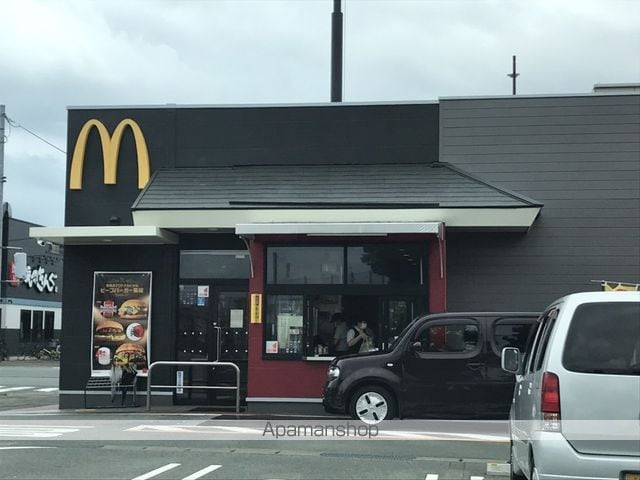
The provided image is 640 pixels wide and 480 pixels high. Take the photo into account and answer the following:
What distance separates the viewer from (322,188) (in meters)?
17.5

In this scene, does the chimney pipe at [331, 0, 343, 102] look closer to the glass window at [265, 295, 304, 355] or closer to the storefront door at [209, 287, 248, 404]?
the storefront door at [209, 287, 248, 404]

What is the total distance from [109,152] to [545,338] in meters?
13.5

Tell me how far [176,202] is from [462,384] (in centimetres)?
681

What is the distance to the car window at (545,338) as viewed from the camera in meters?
6.62

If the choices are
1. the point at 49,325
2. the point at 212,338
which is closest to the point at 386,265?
the point at 212,338

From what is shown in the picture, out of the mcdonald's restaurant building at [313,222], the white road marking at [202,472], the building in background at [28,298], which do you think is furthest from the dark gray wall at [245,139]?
the building in background at [28,298]

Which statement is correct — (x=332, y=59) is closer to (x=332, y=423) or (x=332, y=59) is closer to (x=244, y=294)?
(x=244, y=294)

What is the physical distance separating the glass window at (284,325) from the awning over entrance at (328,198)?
1.66 m

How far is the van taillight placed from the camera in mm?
6000

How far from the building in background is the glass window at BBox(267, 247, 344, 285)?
90.8ft

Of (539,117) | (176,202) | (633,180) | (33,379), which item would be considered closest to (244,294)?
(176,202)

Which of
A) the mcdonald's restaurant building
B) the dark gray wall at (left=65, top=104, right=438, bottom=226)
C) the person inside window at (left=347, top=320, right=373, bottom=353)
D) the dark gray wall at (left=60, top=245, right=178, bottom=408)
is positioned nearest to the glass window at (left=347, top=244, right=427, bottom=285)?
the mcdonald's restaurant building

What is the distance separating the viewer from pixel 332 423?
48.9 feet

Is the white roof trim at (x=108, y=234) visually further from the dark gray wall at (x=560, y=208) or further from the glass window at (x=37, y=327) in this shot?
the glass window at (x=37, y=327)
